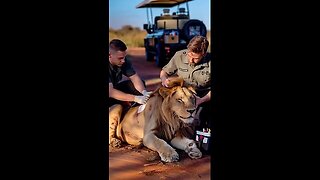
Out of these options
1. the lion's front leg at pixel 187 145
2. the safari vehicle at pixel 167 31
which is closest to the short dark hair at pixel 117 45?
the safari vehicle at pixel 167 31

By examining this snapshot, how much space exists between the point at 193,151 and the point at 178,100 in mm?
235

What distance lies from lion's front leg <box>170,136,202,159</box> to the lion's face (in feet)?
0.27

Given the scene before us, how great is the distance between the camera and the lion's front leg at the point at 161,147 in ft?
8.28

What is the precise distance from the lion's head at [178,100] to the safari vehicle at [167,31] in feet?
0.37

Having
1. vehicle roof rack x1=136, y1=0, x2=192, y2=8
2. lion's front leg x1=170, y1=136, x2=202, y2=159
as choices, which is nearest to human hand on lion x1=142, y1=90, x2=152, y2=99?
lion's front leg x1=170, y1=136, x2=202, y2=159

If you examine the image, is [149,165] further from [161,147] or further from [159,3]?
[159,3]

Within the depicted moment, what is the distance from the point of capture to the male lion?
100 inches

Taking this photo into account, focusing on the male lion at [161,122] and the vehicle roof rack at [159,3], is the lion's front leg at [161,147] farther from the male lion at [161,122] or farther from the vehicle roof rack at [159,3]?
the vehicle roof rack at [159,3]

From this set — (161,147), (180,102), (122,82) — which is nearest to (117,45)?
(122,82)

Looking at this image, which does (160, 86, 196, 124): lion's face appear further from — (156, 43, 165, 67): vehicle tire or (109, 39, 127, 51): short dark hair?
(109, 39, 127, 51): short dark hair
